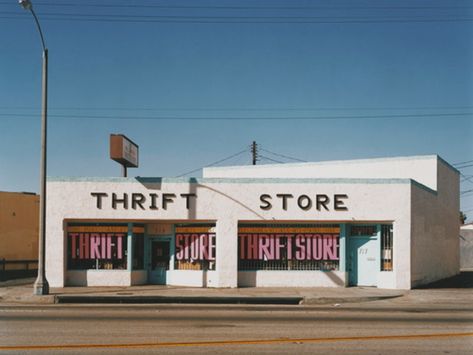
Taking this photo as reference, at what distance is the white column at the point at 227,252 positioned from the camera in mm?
24953

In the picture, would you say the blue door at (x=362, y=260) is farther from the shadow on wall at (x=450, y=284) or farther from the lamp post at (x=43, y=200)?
the lamp post at (x=43, y=200)

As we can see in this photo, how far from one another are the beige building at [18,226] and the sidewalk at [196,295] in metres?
14.3

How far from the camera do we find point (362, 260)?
84.3 ft

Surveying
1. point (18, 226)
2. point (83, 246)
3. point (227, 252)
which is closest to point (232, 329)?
point (227, 252)

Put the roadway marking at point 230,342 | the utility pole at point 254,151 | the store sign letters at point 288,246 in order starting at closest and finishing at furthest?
the roadway marking at point 230,342 < the store sign letters at point 288,246 < the utility pole at point 254,151

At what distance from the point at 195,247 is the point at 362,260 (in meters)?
7.01

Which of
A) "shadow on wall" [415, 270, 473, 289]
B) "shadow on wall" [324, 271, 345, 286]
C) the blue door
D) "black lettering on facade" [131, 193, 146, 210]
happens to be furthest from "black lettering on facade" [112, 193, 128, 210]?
"shadow on wall" [415, 270, 473, 289]

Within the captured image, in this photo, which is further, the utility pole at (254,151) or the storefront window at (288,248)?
the utility pole at (254,151)

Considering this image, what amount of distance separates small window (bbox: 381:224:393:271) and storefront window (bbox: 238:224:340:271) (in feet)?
6.14

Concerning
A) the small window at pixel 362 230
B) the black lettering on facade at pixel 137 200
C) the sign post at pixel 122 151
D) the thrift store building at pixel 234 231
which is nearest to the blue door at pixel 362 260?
the thrift store building at pixel 234 231

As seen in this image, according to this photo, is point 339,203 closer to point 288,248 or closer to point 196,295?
point 288,248

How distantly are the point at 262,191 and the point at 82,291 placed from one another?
317 inches

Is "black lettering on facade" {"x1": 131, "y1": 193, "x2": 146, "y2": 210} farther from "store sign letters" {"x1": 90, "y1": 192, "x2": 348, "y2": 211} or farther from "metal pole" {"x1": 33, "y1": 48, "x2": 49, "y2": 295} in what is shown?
"metal pole" {"x1": 33, "y1": 48, "x2": 49, "y2": 295}

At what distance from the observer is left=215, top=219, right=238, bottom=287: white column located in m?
25.0
